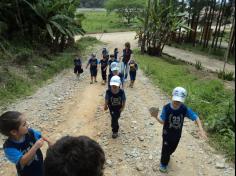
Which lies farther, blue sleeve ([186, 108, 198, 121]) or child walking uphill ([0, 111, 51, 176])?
blue sleeve ([186, 108, 198, 121])

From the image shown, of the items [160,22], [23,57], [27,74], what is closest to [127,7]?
[160,22]

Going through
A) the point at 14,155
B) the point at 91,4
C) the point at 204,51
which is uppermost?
the point at 14,155

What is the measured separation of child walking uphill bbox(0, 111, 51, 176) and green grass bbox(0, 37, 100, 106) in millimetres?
5132

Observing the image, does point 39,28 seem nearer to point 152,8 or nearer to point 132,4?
point 152,8

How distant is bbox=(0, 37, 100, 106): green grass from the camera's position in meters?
8.83

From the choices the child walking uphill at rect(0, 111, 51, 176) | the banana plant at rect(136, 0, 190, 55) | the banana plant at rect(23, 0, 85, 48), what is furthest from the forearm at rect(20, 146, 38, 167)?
the banana plant at rect(136, 0, 190, 55)

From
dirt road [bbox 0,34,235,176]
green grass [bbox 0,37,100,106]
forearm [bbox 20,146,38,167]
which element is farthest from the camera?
green grass [bbox 0,37,100,106]

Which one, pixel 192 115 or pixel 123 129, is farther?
pixel 123 129

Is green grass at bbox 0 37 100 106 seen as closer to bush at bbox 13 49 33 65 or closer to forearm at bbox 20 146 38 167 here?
bush at bbox 13 49 33 65

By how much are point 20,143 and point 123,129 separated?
3.79 metres

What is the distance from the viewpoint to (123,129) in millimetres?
6707

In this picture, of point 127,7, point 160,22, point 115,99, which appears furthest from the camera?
point 127,7

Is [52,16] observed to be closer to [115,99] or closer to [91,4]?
[115,99]

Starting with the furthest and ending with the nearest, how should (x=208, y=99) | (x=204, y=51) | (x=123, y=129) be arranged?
(x=204, y=51), (x=208, y=99), (x=123, y=129)
